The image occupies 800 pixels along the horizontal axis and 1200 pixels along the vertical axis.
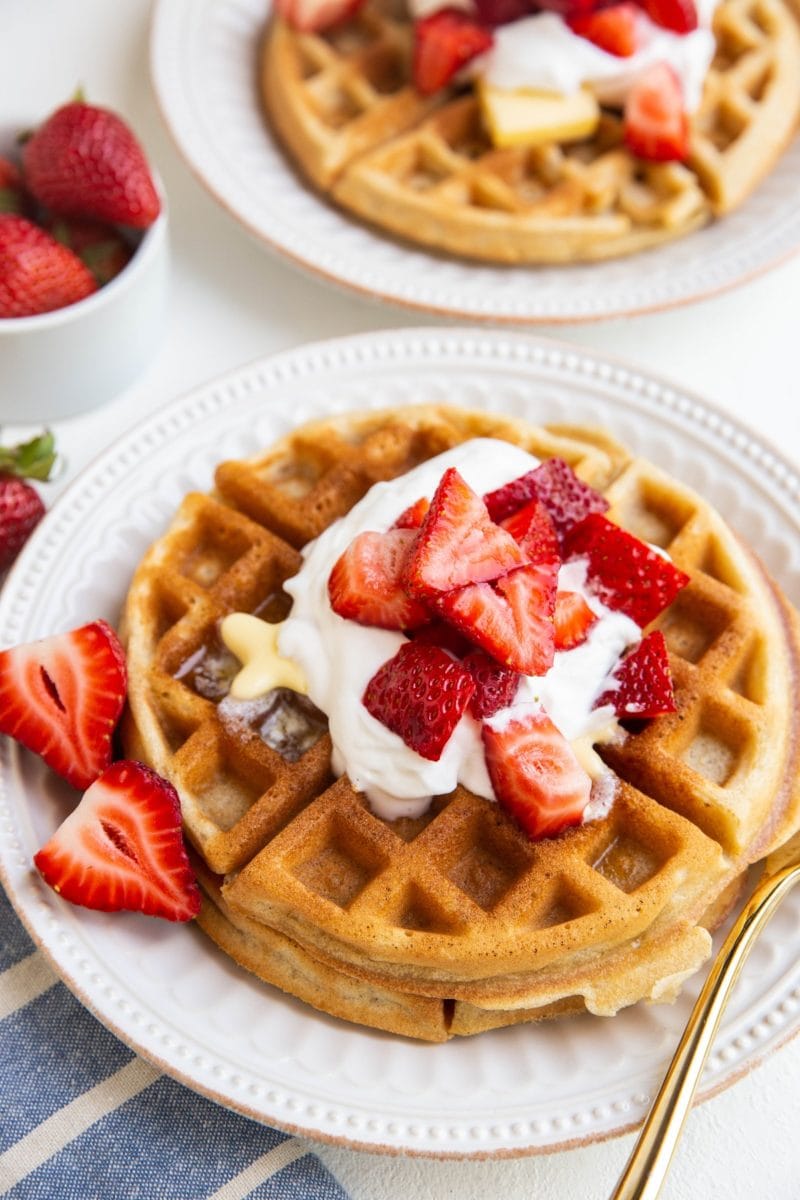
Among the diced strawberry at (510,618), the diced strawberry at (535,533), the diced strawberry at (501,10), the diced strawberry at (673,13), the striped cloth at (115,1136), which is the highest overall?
the diced strawberry at (673,13)

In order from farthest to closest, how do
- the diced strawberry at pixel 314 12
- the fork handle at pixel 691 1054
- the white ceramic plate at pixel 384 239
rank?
the diced strawberry at pixel 314 12
the white ceramic plate at pixel 384 239
the fork handle at pixel 691 1054

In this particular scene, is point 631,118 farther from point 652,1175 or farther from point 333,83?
point 652,1175

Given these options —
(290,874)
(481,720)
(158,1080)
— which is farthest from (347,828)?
(158,1080)

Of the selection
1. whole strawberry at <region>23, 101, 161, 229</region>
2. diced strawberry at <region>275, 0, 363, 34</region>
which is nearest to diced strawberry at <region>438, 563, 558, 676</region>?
whole strawberry at <region>23, 101, 161, 229</region>

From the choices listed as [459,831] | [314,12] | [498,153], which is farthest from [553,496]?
[314,12]

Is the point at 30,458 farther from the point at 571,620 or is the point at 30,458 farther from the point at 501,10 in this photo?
the point at 501,10

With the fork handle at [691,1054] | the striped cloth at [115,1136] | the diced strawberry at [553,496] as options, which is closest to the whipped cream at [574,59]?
the diced strawberry at [553,496]

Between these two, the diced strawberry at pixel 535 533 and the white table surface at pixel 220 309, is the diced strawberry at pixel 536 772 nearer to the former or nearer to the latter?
the diced strawberry at pixel 535 533
